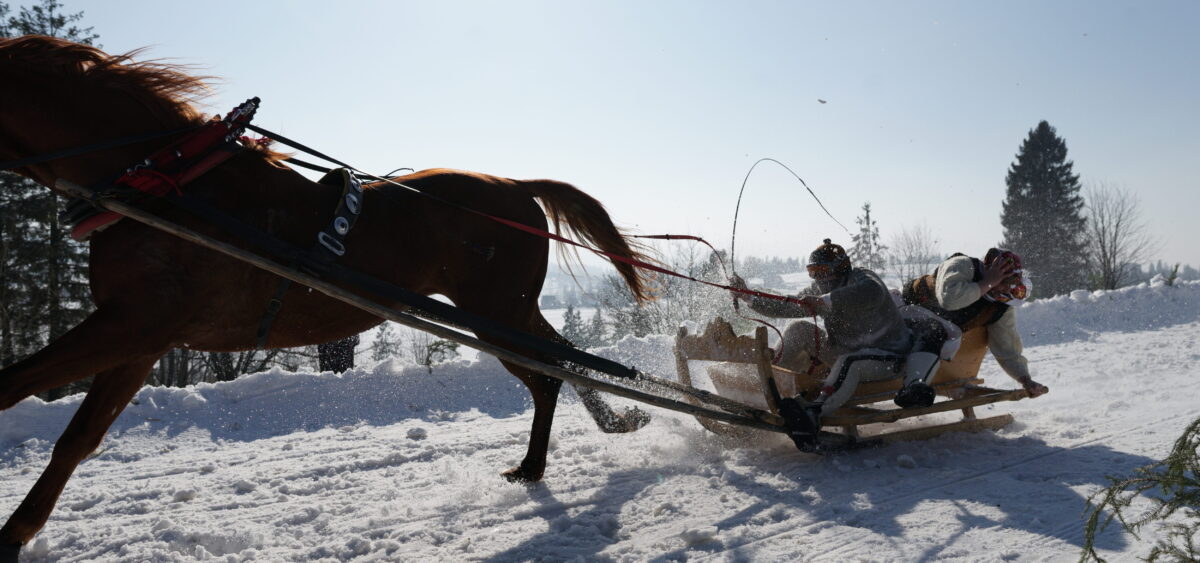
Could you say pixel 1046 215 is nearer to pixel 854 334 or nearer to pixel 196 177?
pixel 854 334

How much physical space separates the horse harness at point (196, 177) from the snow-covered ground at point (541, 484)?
117 centimetres

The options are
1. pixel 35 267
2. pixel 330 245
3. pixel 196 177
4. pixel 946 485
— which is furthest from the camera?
pixel 35 267

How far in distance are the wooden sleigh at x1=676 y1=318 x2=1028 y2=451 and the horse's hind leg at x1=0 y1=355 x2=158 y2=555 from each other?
3.27m

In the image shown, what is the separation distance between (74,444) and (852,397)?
416 centimetres

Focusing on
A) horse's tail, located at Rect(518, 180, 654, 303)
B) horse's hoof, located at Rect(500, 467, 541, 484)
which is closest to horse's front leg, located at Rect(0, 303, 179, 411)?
horse's hoof, located at Rect(500, 467, 541, 484)

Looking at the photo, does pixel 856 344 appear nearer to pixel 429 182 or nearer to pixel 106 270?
pixel 429 182

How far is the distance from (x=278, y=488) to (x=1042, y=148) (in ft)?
141

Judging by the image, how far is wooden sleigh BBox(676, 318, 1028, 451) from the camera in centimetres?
427

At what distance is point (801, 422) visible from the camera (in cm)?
404

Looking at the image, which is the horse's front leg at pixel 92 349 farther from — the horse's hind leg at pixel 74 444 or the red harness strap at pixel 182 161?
the red harness strap at pixel 182 161

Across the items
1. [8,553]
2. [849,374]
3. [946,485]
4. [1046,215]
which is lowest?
[946,485]

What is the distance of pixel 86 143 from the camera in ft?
9.47

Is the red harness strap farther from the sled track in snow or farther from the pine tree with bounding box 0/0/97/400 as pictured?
the pine tree with bounding box 0/0/97/400

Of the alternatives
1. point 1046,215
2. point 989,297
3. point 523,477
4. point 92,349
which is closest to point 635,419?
point 523,477
